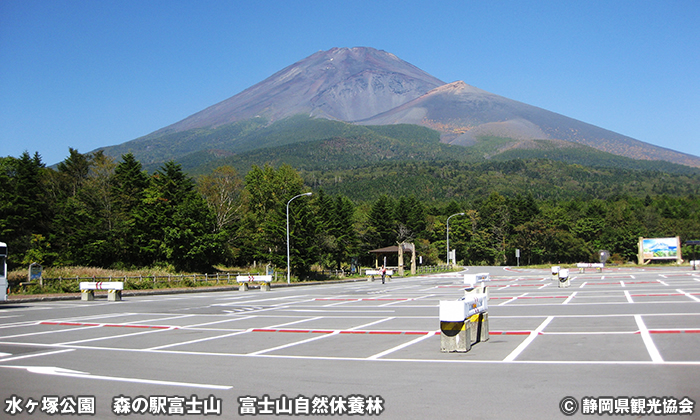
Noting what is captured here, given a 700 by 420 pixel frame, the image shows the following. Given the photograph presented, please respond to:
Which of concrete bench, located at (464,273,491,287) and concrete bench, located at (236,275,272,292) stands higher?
concrete bench, located at (464,273,491,287)

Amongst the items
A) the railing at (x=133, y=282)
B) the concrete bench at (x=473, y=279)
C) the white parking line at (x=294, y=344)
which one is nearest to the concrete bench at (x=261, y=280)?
the railing at (x=133, y=282)

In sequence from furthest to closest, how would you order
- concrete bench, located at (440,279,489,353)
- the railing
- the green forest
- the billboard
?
the billboard, the green forest, the railing, concrete bench, located at (440,279,489,353)

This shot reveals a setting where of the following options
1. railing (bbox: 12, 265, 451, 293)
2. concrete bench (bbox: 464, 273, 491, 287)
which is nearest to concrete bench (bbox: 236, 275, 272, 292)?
railing (bbox: 12, 265, 451, 293)

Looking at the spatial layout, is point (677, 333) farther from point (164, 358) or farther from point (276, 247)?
point (276, 247)

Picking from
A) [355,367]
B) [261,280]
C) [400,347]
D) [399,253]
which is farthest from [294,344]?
[399,253]

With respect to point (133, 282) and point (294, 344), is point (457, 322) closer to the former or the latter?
point (294, 344)

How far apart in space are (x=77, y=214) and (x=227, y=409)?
58.3 m

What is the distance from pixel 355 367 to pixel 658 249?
8211 centimetres

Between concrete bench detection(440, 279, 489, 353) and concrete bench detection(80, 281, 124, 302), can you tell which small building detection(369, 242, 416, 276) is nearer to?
concrete bench detection(80, 281, 124, 302)

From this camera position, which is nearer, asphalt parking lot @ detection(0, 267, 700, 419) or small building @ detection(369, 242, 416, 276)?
asphalt parking lot @ detection(0, 267, 700, 419)

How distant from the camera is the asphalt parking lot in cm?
676

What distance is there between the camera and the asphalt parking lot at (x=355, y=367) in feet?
22.2

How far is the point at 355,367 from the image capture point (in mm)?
9391

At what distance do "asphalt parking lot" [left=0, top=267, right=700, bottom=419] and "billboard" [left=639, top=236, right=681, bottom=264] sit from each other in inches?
2689
